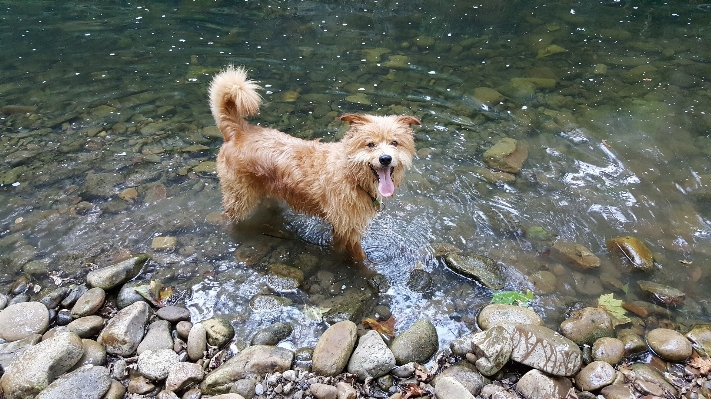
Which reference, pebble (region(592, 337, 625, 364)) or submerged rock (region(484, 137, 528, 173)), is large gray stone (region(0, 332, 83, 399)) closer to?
pebble (region(592, 337, 625, 364))

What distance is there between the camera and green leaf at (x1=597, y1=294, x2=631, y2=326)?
4566 mm

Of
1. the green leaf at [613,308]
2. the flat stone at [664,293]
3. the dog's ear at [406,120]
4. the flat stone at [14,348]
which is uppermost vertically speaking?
the dog's ear at [406,120]

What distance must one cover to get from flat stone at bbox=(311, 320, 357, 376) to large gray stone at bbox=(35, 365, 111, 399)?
5.78 feet

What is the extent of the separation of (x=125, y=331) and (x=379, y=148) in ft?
9.65

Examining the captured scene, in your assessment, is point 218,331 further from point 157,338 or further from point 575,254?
point 575,254

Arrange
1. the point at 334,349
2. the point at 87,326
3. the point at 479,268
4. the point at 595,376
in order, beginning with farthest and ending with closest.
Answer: the point at 479,268
the point at 87,326
the point at 334,349
the point at 595,376

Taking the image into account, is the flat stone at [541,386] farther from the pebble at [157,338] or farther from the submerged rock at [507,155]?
the submerged rock at [507,155]

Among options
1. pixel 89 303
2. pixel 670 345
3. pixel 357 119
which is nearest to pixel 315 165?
pixel 357 119

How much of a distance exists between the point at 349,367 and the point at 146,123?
6.28 m

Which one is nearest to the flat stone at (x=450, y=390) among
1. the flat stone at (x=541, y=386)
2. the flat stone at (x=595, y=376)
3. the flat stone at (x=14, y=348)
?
the flat stone at (x=541, y=386)

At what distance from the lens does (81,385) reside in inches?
141

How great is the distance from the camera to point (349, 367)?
3939 mm

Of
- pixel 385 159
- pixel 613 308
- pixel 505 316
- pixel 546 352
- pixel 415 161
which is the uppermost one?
pixel 385 159

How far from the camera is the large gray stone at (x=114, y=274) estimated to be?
4.73 m
